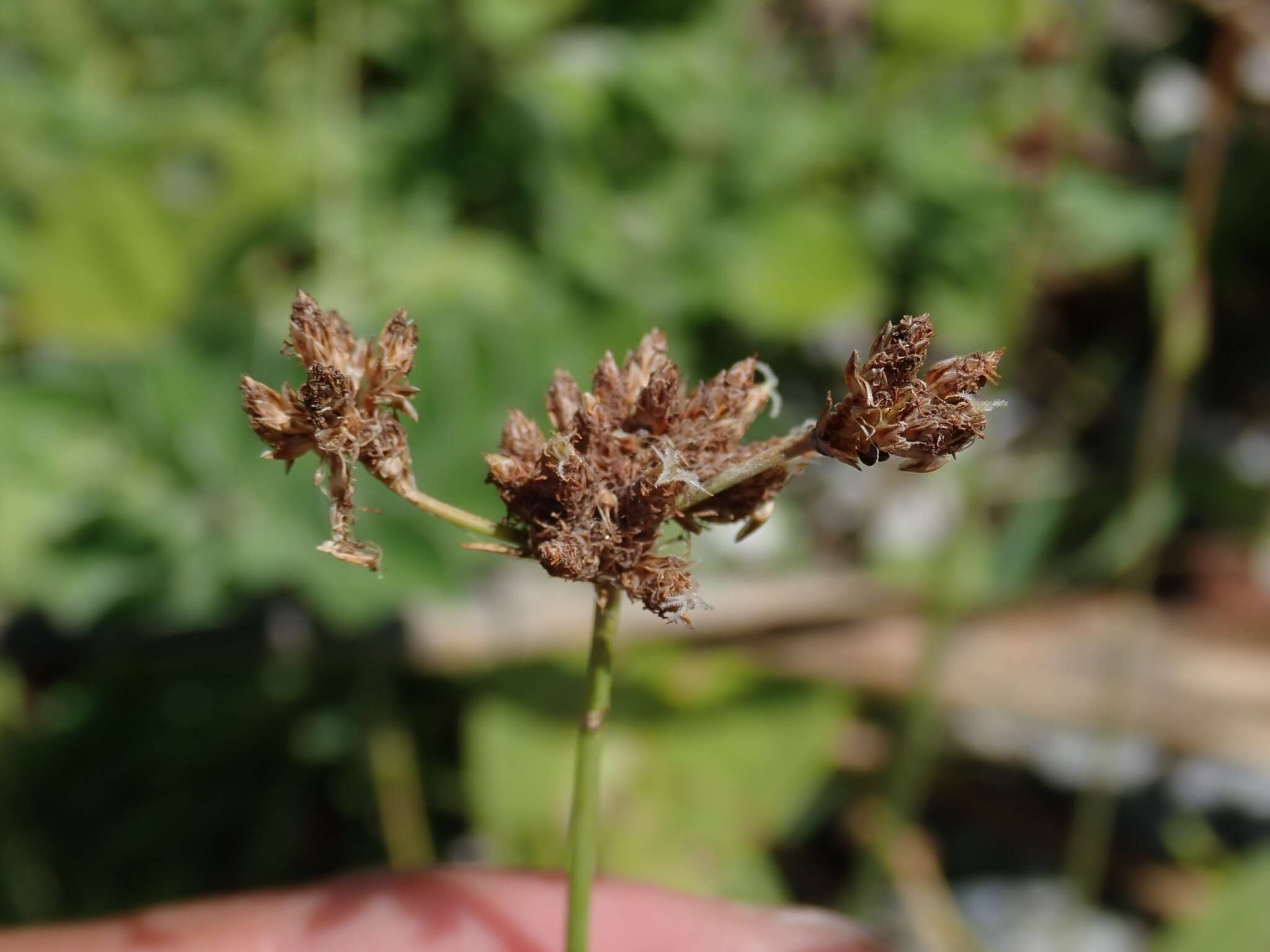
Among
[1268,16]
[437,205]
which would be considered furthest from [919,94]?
[437,205]

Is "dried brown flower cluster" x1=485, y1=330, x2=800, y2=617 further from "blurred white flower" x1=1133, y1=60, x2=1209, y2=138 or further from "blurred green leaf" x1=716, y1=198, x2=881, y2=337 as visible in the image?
"blurred white flower" x1=1133, y1=60, x2=1209, y2=138

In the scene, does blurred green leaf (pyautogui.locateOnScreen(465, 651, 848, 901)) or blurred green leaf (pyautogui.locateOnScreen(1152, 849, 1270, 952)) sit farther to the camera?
blurred green leaf (pyautogui.locateOnScreen(465, 651, 848, 901))

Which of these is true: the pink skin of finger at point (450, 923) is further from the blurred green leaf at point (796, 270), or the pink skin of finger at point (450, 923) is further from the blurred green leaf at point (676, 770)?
the blurred green leaf at point (796, 270)

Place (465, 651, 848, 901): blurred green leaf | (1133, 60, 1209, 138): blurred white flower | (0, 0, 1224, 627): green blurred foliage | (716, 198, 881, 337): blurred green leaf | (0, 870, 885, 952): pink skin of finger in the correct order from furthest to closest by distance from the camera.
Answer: (1133, 60, 1209, 138): blurred white flower
(716, 198, 881, 337): blurred green leaf
(465, 651, 848, 901): blurred green leaf
(0, 0, 1224, 627): green blurred foliage
(0, 870, 885, 952): pink skin of finger

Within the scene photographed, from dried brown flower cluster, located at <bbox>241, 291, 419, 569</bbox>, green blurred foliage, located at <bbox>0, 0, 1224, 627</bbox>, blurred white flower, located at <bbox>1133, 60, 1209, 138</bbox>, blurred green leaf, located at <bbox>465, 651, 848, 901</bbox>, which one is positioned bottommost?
dried brown flower cluster, located at <bbox>241, 291, 419, 569</bbox>

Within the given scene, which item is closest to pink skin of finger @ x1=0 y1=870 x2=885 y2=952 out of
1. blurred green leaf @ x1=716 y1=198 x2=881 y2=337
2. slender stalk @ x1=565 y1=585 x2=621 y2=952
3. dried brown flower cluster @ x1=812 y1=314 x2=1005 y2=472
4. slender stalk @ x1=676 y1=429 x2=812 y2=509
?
slender stalk @ x1=565 y1=585 x2=621 y2=952

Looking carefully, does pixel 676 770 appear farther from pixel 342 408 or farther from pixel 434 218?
pixel 342 408

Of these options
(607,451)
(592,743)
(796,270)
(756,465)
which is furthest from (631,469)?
(796,270)
